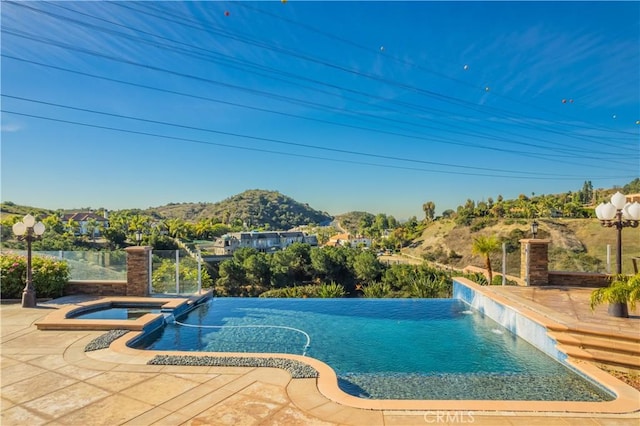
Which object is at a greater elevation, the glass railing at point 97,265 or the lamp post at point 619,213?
the lamp post at point 619,213

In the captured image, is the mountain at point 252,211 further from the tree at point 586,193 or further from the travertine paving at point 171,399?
the travertine paving at point 171,399

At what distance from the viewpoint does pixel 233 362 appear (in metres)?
4.45

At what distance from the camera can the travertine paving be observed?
10.3 ft

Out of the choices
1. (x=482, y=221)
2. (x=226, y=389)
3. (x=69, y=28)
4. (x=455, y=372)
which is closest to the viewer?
(x=226, y=389)

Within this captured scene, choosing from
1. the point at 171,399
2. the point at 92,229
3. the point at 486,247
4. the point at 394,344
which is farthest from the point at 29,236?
the point at 92,229

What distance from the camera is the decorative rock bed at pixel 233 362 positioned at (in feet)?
14.1

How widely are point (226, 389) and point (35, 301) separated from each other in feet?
21.6

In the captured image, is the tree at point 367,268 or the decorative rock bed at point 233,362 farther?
the tree at point 367,268

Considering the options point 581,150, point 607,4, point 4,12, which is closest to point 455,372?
point 4,12

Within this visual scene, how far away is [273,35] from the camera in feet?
42.7

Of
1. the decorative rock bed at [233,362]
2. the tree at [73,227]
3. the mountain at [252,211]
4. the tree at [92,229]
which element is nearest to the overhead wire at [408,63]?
the decorative rock bed at [233,362]

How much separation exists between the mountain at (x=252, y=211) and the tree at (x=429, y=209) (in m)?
47.8

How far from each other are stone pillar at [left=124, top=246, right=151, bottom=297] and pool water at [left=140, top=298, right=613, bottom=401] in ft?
5.01

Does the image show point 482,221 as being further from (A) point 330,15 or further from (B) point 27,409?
(B) point 27,409
